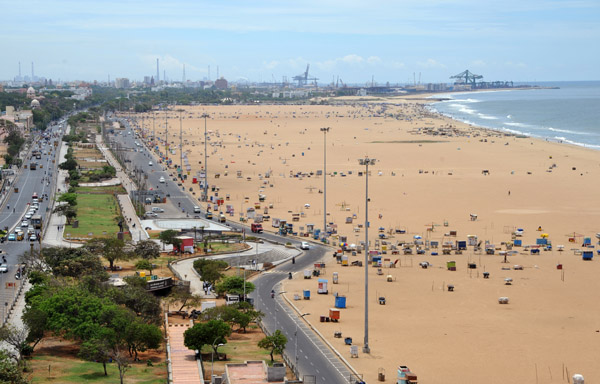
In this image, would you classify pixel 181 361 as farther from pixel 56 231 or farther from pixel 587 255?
pixel 56 231

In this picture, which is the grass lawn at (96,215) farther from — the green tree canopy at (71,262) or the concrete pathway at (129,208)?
the green tree canopy at (71,262)

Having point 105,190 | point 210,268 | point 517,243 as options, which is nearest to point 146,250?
point 210,268

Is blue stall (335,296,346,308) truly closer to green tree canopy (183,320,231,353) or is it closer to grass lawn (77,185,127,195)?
green tree canopy (183,320,231,353)

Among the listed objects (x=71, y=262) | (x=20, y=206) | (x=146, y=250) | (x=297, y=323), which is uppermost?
(x=71, y=262)

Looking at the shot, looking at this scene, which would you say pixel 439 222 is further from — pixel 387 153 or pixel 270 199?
pixel 387 153

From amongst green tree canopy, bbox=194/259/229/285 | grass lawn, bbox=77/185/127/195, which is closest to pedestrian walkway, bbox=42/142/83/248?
grass lawn, bbox=77/185/127/195
